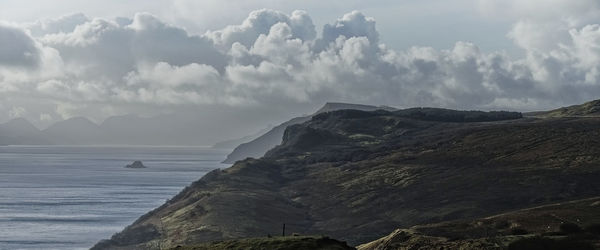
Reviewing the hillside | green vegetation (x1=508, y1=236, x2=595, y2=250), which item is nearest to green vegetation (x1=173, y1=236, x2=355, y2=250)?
the hillside

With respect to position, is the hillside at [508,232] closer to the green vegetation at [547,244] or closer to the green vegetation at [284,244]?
the green vegetation at [547,244]

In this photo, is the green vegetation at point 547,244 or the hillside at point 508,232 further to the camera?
the hillside at point 508,232

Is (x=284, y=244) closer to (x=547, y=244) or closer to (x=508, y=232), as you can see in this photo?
(x=547, y=244)

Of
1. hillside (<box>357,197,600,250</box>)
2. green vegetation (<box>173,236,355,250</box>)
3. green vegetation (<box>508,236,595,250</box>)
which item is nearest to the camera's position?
green vegetation (<box>173,236,355,250</box>)

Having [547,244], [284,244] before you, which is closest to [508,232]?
[547,244]

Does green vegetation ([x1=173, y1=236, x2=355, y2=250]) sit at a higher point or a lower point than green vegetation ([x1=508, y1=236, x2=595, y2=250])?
higher

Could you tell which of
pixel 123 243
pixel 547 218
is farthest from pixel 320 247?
pixel 123 243

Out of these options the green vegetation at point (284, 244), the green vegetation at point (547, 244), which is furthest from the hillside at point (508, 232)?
the green vegetation at point (284, 244)

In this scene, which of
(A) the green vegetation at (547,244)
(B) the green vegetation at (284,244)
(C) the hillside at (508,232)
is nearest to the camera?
Result: (B) the green vegetation at (284,244)

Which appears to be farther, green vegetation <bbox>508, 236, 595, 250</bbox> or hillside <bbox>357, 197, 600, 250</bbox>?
hillside <bbox>357, 197, 600, 250</bbox>

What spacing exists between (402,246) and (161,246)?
268ft

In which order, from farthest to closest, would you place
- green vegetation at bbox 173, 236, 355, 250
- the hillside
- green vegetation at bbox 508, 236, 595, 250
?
the hillside < green vegetation at bbox 508, 236, 595, 250 < green vegetation at bbox 173, 236, 355, 250

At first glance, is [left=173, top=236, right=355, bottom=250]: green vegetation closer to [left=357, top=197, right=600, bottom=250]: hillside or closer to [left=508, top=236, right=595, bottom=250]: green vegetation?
[left=357, top=197, right=600, bottom=250]: hillside

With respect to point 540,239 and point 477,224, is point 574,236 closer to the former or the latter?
point 540,239
